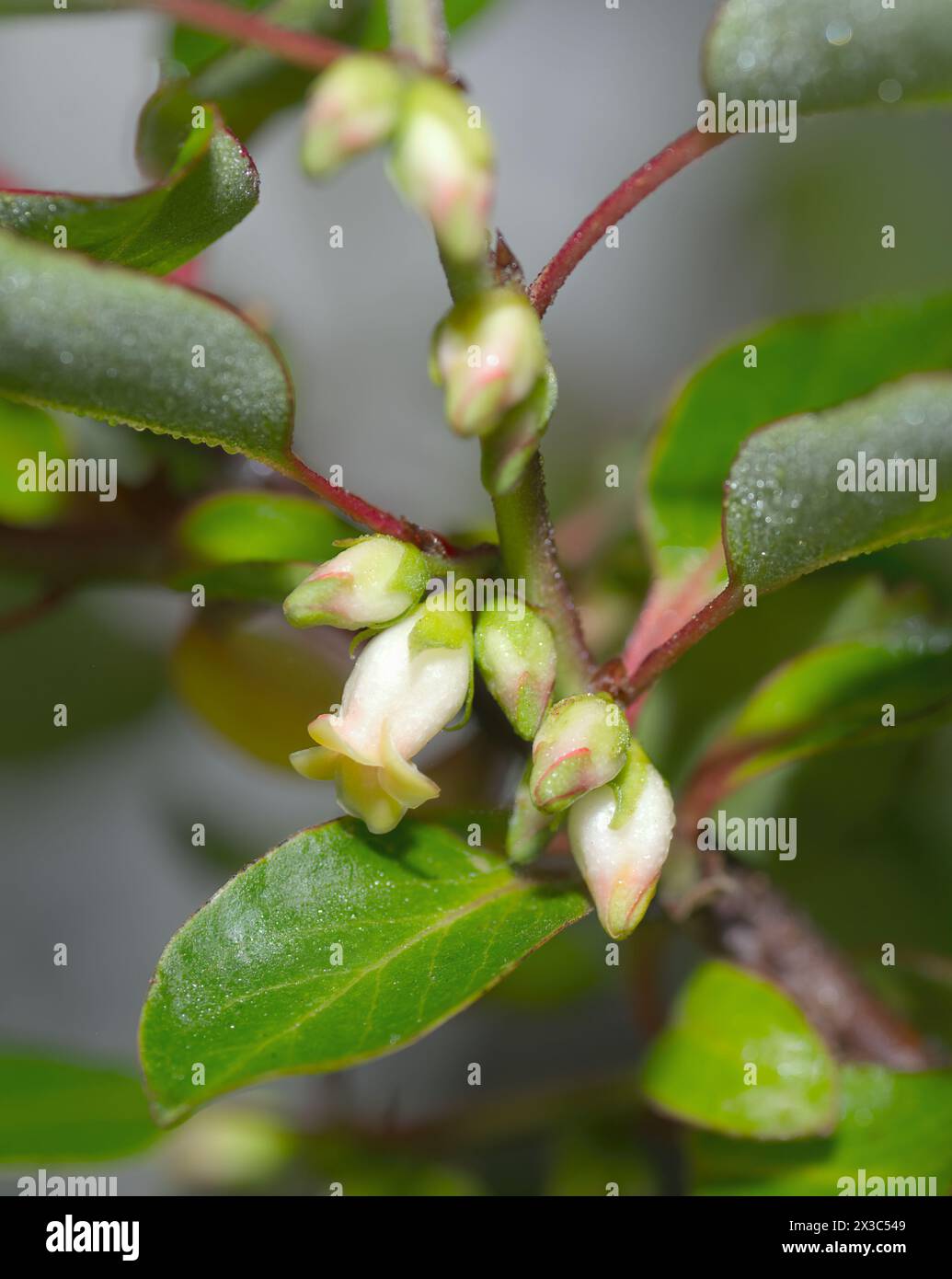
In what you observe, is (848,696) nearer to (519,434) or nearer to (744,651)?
(744,651)

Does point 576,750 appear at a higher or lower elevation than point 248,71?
lower

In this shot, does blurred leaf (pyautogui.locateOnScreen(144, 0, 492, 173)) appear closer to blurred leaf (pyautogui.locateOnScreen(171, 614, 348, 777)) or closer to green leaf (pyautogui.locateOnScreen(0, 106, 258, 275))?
green leaf (pyautogui.locateOnScreen(0, 106, 258, 275))

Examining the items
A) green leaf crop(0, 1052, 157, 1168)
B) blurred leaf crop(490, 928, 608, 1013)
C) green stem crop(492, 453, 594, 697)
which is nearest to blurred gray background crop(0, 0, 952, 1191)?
blurred leaf crop(490, 928, 608, 1013)

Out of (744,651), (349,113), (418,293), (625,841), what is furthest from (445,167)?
(418,293)

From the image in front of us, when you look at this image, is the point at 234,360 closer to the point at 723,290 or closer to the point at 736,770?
the point at 736,770

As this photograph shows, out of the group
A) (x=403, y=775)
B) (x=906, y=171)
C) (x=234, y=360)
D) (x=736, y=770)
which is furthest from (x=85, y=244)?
(x=906, y=171)

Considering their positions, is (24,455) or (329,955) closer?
(329,955)
